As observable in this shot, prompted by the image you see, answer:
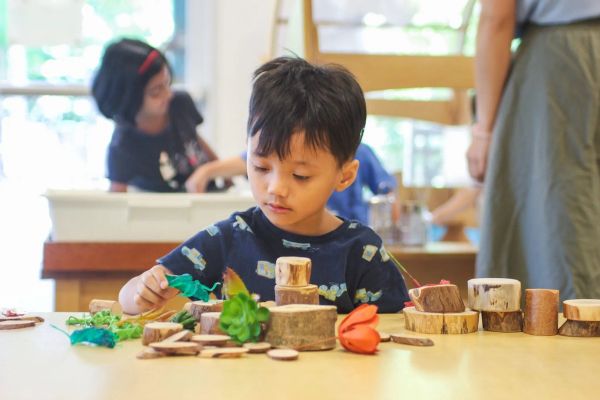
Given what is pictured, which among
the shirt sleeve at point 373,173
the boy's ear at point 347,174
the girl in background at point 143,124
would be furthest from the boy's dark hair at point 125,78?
the boy's ear at point 347,174

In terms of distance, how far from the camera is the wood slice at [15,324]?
890mm

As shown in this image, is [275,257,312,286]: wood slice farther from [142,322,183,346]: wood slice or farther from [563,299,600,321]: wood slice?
[563,299,600,321]: wood slice

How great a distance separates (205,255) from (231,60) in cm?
275

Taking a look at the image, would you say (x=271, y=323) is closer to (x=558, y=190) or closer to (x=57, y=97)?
(x=558, y=190)

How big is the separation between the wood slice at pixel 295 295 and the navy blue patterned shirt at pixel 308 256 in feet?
0.98

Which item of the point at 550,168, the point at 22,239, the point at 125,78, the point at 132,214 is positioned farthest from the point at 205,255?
the point at 22,239

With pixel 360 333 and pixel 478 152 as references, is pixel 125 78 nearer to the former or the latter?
pixel 478 152

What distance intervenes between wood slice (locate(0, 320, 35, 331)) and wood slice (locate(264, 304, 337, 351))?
0.27 metres

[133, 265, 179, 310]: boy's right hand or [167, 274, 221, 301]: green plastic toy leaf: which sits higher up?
[167, 274, 221, 301]: green plastic toy leaf

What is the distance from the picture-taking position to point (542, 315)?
0.92 metres

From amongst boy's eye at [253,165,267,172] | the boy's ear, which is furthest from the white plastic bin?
boy's eye at [253,165,267,172]

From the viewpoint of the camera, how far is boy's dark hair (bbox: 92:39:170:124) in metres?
2.54

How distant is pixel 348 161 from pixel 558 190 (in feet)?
2.06

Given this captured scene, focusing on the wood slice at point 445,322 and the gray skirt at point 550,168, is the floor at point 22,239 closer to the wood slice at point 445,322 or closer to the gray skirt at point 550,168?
the gray skirt at point 550,168
